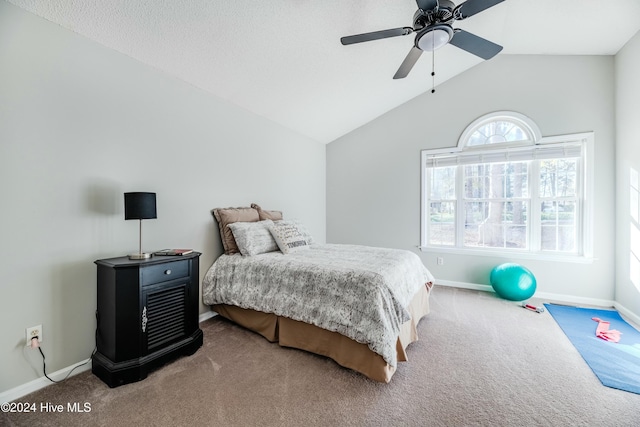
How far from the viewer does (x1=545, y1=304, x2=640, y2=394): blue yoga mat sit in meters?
1.80

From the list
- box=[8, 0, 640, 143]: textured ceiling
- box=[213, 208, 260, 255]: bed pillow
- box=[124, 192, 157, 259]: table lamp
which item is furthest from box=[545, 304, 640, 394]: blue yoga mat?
box=[124, 192, 157, 259]: table lamp

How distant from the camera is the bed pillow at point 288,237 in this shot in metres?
2.82

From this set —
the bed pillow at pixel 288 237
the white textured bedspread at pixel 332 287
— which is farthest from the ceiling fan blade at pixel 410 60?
the bed pillow at pixel 288 237

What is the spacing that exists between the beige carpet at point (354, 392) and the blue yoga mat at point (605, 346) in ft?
0.30

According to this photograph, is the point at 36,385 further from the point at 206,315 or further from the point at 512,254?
the point at 512,254

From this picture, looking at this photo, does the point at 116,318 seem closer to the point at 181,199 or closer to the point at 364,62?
the point at 181,199

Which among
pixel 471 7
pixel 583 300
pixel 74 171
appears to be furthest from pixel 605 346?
pixel 74 171

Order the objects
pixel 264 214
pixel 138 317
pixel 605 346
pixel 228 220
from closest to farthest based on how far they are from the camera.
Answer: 1. pixel 138 317
2. pixel 605 346
3. pixel 228 220
4. pixel 264 214

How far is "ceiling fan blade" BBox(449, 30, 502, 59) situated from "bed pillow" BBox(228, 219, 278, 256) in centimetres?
244

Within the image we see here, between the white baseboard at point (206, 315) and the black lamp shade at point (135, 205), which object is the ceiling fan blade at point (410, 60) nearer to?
the black lamp shade at point (135, 205)

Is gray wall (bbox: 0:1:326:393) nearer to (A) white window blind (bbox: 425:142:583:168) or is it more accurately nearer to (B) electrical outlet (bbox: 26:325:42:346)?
(B) electrical outlet (bbox: 26:325:42:346)

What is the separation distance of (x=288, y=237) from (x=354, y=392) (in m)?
1.66

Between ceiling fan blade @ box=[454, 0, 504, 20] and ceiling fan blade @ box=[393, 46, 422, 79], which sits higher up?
ceiling fan blade @ box=[454, 0, 504, 20]

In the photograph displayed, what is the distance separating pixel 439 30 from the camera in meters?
1.81
